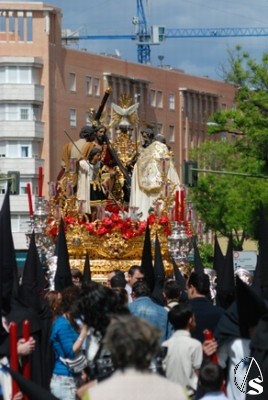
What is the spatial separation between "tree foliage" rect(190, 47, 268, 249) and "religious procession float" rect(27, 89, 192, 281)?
16.5m

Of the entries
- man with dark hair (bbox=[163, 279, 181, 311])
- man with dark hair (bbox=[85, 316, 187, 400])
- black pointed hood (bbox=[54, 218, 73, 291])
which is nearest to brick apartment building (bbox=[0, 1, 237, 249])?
black pointed hood (bbox=[54, 218, 73, 291])

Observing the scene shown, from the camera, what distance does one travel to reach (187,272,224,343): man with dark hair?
15.6 meters

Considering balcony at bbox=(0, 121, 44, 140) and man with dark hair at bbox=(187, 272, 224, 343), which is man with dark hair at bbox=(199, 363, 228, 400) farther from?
balcony at bbox=(0, 121, 44, 140)

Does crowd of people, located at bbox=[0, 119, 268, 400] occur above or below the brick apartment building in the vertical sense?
below

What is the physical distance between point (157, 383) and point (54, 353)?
6333mm

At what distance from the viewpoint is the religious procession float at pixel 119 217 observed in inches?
1203

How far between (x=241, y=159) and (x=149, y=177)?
34.7 metres

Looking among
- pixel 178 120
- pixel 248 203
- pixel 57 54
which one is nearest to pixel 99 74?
pixel 57 54

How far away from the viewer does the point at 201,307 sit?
15734 mm

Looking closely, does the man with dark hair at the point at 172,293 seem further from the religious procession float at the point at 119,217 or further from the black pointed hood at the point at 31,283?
the religious procession float at the point at 119,217

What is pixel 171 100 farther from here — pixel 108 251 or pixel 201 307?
pixel 201 307

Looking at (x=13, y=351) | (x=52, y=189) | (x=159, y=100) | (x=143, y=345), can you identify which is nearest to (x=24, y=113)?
(x=159, y=100)

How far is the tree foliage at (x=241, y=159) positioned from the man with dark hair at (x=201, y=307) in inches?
1302

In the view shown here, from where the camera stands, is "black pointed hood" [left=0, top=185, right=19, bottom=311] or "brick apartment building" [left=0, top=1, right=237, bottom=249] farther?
"brick apartment building" [left=0, top=1, right=237, bottom=249]
